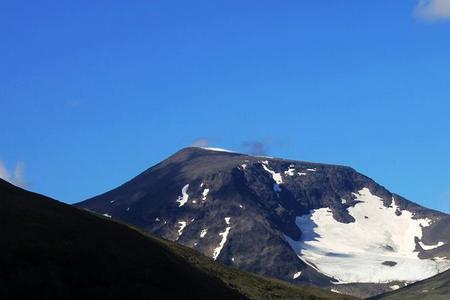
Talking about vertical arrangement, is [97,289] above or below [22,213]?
below

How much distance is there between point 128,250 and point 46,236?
946 centimetres

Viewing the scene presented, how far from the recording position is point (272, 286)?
112 metres

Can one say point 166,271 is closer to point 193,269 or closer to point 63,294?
point 193,269

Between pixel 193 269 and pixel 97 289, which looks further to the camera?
pixel 193 269

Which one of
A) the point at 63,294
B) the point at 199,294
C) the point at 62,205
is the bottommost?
the point at 63,294

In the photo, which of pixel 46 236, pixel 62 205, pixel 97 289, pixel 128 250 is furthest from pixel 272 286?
pixel 97 289

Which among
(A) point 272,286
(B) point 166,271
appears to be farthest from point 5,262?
(A) point 272,286

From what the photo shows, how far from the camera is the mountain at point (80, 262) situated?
54375 millimetres

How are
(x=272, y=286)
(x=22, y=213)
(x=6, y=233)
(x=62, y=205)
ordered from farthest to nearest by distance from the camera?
1. (x=272, y=286)
2. (x=62, y=205)
3. (x=22, y=213)
4. (x=6, y=233)

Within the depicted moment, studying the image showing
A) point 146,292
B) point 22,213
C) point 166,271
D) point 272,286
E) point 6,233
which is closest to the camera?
point 146,292

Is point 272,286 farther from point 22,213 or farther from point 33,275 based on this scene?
point 33,275

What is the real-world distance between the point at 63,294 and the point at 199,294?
1791 cm

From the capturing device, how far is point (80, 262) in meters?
61.0

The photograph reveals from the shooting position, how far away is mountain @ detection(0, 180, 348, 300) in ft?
178
